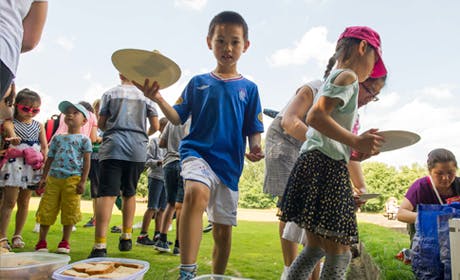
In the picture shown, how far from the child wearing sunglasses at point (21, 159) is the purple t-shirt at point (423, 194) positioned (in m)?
3.58

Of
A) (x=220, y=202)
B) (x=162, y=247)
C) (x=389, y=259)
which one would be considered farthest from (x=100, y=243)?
(x=389, y=259)

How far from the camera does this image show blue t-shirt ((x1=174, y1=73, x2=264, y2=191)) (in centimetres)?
212

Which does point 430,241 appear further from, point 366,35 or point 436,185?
point 366,35

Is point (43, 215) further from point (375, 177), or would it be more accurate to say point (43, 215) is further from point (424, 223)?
point (375, 177)

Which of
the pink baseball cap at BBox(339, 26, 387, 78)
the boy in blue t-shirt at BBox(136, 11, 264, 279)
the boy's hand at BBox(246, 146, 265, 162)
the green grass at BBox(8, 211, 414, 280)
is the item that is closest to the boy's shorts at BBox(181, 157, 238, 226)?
the boy in blue t-shirt at BBox(136, 11, 264, 279)

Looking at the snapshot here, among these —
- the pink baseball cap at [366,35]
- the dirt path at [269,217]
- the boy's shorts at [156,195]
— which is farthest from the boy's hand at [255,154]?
the dirt path at [269,217]

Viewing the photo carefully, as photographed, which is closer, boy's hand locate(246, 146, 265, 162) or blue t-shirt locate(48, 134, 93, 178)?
boy's hand locate(246, 146, 265, 162)

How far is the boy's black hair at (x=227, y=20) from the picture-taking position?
7.54 ft

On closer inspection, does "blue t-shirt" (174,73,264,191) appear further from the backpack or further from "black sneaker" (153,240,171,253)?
the backpack

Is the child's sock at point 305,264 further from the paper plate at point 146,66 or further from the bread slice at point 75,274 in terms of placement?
the paper plate at point 146,66

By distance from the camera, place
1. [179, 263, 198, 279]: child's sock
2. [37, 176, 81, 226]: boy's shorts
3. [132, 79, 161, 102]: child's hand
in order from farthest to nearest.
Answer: [37, 176, 81, 226]: boy's shorts
[132, 79, 161, 102]: child's hand
[179, 263, 198, 279]: child's sock

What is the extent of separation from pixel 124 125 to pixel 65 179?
2.37ft

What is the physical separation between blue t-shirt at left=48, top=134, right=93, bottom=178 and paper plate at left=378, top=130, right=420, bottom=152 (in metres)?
2.69

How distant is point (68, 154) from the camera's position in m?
3.45
